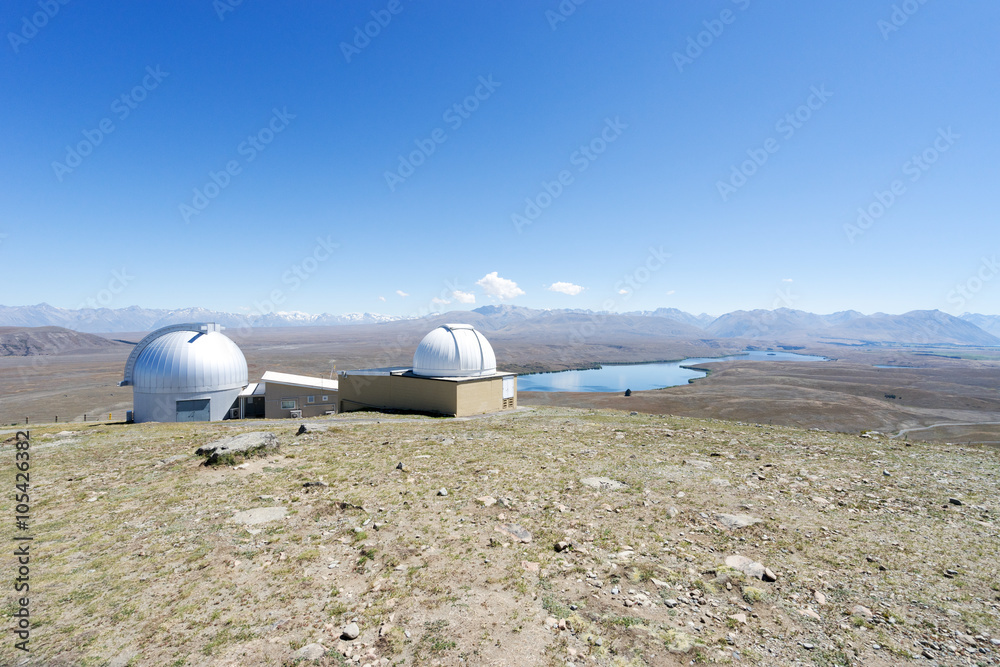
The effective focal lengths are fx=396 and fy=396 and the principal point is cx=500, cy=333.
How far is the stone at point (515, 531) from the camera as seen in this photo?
722 cm

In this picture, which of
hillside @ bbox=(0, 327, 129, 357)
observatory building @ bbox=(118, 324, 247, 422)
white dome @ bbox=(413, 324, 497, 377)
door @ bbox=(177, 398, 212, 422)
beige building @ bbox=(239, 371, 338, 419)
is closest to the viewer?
observatory building @ bbox=(118, 324, 247, 422)

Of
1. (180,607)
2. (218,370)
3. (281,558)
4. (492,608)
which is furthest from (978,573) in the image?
(218,370)

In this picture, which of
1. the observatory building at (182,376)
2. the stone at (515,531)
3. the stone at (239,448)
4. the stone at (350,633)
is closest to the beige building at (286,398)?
the observatory building at (182,376)

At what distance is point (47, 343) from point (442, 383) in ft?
784

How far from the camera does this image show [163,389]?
87.8 feet

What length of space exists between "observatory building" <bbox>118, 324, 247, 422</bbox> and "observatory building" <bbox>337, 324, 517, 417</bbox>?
8152 mm

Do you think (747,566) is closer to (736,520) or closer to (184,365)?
(736,520)

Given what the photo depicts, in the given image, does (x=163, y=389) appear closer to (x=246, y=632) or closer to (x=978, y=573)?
(x=246, y=632)

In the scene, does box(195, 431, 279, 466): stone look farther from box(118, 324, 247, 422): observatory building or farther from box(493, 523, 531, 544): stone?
box(118, 324, 247, 422): observatory building

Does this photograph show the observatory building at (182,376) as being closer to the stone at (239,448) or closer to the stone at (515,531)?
the stone at (239,448)

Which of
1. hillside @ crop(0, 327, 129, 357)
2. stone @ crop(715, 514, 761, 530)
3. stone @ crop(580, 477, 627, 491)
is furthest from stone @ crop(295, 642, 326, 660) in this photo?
hillside @ crop(0, 327, 129, 357)

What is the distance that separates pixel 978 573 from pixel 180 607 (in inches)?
467

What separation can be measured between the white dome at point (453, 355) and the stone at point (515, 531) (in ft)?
72.5

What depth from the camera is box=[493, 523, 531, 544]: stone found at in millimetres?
7220
